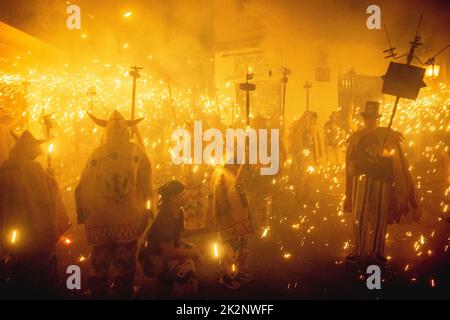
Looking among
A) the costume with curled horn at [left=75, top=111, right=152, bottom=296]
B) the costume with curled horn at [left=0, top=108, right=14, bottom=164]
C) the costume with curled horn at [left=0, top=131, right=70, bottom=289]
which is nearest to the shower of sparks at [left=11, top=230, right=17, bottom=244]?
the costume with curled horn at [left=0, top=131, right=70, bottom=289]

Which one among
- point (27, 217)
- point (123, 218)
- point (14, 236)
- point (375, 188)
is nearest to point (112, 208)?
point (123, 218)

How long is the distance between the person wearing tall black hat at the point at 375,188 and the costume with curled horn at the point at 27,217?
14.6 feet

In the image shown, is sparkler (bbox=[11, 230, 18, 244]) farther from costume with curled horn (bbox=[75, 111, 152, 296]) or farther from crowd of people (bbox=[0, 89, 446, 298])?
costume with curled horn (bbox=[75, 111, 152, 296])

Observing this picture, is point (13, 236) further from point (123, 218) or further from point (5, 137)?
point (5, 137)

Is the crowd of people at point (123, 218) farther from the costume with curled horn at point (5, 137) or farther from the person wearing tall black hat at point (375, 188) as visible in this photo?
the costume with curled horn at point (5, 137)

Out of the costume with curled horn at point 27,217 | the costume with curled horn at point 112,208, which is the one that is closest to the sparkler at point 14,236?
the costume with curled horn at point 27,217

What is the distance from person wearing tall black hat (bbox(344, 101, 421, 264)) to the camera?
16.8 feet

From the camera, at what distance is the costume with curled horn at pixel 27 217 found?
13.7ft

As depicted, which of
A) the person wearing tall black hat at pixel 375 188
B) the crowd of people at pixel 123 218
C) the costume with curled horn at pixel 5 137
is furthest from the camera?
the costume with curled horn at pixel 5 137

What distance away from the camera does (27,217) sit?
166 inches

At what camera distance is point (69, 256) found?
5.78 m

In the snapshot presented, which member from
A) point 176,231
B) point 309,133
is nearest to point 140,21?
point 309,133
